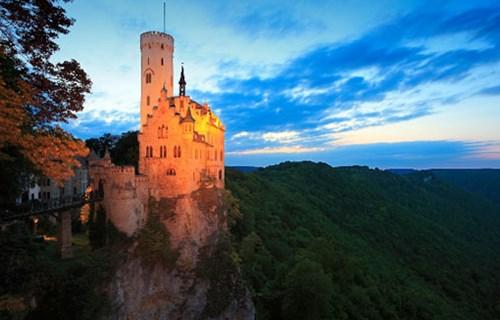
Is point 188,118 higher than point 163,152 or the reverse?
higher

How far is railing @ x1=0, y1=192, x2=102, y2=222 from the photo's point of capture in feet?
90.2

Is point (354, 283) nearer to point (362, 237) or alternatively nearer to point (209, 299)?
point (209, 299)

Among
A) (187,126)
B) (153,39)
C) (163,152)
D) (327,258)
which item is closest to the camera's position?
(187,126)

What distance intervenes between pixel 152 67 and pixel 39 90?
31.9 metres

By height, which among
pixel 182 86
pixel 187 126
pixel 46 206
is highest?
pixel 182 86

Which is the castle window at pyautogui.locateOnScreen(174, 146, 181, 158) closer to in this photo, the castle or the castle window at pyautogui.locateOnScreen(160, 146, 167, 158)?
the castle

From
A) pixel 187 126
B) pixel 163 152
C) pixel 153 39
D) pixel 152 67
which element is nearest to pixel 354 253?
pixel 187 126

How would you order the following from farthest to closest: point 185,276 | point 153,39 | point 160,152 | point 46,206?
point 153,39 → point 160,152 → point 185,276 → point 46,206

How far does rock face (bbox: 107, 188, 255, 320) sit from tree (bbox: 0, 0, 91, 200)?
78.1ft

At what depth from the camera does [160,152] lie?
42.0m

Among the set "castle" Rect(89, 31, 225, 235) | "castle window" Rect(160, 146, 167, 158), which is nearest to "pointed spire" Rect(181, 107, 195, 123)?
"castle" Rect(89, 31, 225, 235)

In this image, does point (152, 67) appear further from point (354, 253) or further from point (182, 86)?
point (354, 253)

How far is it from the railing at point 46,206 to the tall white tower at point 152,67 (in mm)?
13579

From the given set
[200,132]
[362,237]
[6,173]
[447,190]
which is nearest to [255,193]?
[362,237]
